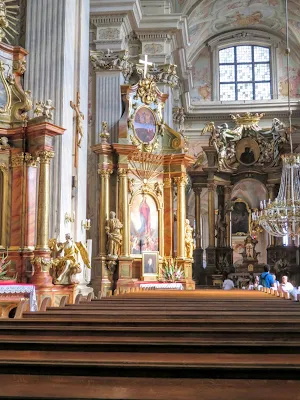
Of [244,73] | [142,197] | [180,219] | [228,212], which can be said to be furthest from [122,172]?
[244,73]

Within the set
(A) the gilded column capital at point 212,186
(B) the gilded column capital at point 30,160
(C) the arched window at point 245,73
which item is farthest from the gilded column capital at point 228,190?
(B) the gilded column capital at point 30,160

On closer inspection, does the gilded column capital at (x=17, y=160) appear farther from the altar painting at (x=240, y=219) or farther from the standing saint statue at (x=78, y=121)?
the altar painting at (x=240, y=219)

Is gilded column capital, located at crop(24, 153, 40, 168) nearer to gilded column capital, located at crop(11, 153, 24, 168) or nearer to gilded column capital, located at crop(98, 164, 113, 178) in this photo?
gilded column capital, located at crop(11, 153, 24, 168)

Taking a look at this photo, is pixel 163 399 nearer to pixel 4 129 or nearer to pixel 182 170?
pixel 4 129

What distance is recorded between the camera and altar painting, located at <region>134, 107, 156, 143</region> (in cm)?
1862

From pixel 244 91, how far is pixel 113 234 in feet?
57.4

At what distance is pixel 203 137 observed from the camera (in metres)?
30.9

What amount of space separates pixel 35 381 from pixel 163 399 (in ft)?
2.09

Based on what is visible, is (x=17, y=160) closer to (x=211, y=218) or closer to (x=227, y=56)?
(x=211, y=218)

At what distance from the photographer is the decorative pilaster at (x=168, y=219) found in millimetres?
18906

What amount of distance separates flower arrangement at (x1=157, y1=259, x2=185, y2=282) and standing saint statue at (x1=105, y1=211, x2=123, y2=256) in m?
1.89

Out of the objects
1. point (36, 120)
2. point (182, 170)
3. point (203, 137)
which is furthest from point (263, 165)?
point (36, 120)

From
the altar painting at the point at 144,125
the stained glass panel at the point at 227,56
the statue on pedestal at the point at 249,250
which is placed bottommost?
the statue on pedestal at the point at 249,250

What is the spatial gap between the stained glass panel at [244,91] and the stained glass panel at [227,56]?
1.45 meters
